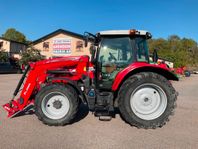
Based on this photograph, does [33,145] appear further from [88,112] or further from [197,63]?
[197,63]

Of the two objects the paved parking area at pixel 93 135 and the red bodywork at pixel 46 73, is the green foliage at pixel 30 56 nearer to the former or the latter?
the red bodywork at pixel 46 73

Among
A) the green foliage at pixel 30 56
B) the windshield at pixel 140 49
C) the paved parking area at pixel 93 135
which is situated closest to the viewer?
the paved parking area at pixel 93 135

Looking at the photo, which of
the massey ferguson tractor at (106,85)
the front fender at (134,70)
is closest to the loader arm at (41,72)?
the massey ferguson tractor at (106,85)

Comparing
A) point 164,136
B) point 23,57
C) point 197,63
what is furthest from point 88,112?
point 197,63

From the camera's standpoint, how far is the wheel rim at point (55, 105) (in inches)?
186

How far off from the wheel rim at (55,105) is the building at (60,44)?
23790 mm

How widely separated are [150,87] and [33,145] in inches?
108

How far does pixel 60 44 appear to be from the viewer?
29.8 m

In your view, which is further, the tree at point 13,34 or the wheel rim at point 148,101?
the tree at point 13,34

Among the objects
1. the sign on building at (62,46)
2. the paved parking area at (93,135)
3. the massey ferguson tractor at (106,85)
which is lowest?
the paved parking area at (93,135)

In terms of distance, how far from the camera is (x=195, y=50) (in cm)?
8025

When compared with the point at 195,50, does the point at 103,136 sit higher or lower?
lower

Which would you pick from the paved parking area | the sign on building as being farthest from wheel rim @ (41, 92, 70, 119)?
the sign on building

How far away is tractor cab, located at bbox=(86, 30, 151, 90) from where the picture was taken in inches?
195
